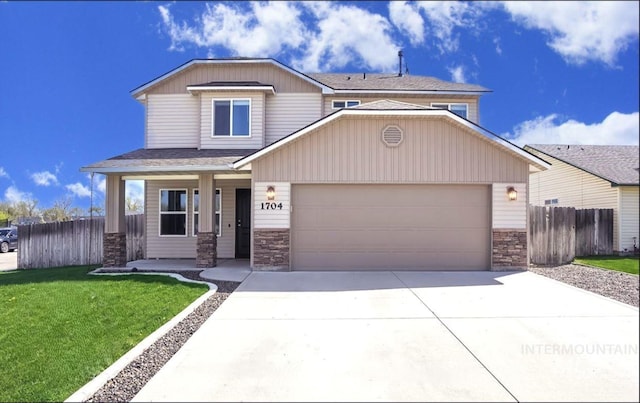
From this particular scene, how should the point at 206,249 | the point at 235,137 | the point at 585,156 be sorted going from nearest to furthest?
the point at 206,249 < the point at 235,137 < the point at 585,156

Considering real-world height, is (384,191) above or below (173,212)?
above

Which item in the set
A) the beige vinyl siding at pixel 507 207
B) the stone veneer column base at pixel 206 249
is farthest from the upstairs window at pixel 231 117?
the beige vinyl siding at pixel 507 207

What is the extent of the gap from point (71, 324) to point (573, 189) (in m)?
16.9

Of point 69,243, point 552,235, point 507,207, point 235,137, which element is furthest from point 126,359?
point 552,235

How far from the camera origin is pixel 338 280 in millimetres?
8516

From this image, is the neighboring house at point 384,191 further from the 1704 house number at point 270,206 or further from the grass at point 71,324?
the grass at point 71,324

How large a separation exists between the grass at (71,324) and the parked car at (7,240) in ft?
47.7

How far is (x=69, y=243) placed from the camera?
12984 millimetres

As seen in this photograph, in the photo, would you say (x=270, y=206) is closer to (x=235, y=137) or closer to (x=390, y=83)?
(x=235, y=137)

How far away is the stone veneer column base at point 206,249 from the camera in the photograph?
10.3 metres

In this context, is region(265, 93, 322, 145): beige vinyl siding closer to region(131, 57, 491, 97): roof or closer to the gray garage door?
region(131, 57, 491, 97): roof

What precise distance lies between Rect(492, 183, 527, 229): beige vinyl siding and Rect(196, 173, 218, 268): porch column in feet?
23.6

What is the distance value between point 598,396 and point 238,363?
331 centimetres

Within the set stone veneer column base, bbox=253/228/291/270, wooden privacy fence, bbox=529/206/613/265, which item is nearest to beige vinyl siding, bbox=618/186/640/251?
wooden privacy fence, bbox=529/206/613/265
